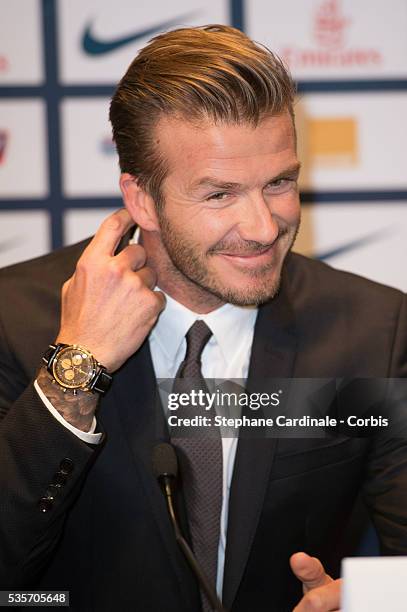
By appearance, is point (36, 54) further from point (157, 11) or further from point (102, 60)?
A: point (157, 11)

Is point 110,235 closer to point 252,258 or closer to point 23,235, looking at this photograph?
point 252,258

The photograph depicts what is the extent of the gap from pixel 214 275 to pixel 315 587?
0.62 meters

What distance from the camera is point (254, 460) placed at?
5.46 ft

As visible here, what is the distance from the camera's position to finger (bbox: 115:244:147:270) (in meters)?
1.72

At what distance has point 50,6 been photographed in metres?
2.45

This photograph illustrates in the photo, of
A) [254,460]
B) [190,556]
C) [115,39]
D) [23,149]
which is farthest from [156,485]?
[115,39]

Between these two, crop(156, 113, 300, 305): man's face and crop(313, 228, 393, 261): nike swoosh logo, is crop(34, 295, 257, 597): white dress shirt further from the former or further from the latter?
crop(313, 228, 393, 261): nike swoosh logo

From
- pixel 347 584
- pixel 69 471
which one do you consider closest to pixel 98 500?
pixel 69 471

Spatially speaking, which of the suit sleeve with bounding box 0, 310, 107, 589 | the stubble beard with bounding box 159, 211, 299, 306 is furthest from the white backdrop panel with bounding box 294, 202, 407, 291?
the suit sleeve with bounding box 0, 310, 107, 589

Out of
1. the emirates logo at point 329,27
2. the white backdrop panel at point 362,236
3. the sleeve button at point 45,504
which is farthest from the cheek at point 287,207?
the emirates logo at point 329,27

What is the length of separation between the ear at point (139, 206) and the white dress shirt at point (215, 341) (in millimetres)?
165

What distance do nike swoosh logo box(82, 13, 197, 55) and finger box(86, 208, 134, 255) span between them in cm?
84

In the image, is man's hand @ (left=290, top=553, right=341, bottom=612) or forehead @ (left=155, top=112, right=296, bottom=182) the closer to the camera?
man's hand @ (left=290, top=553, right=341, bottom=612)

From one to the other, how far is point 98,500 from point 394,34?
1.59 meters
